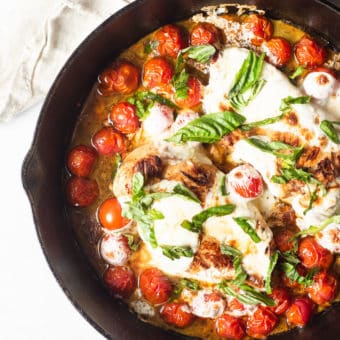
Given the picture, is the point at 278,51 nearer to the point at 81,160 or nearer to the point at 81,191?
the point at 81,160

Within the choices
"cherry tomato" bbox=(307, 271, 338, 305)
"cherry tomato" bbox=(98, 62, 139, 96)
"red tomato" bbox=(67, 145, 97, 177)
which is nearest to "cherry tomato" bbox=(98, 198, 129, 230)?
"red tomato" bbox=(67, 145, 97, 177)

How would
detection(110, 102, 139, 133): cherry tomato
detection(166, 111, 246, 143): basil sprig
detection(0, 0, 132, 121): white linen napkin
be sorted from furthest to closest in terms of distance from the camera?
detection(0, 0, 132, 121): white linen napkin → detection(110, 102, 139, 133): cherry tomato → detection(166, 111, 246, 143): basil sprig

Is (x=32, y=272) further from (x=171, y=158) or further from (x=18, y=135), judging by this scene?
(x=171, y=158)

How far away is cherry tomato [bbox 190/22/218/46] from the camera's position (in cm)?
451

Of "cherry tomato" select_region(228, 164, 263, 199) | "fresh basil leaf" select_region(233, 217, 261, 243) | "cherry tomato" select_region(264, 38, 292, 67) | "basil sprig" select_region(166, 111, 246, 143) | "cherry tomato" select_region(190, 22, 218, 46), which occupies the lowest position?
"fresh basil leaf" select_region(233, 217, 261, 243)

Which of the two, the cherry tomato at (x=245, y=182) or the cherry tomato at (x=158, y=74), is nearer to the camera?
the cherry tomato at (x=245, y=182)

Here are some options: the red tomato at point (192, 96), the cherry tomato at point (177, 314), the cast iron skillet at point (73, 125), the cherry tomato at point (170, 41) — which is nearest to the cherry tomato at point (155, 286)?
the cherry tomato at point (177, 314)

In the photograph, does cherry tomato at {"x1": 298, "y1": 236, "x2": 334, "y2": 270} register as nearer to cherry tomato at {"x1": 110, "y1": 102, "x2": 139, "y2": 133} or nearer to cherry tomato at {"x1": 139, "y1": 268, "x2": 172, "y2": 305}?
cherry tomato at {"x1": 139, "y1": 268, "x2": 172, "y2": 305}

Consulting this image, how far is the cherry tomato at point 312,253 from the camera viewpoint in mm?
4375

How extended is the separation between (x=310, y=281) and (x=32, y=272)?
1886 millimetres

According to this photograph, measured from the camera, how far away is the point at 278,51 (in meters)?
4.52

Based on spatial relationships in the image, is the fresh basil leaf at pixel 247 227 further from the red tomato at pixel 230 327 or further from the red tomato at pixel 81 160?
the red tomato at pixel 81 160

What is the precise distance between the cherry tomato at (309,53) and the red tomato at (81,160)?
146 cm

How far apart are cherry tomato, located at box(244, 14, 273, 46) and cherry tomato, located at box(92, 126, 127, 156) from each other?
1077 millimetres
